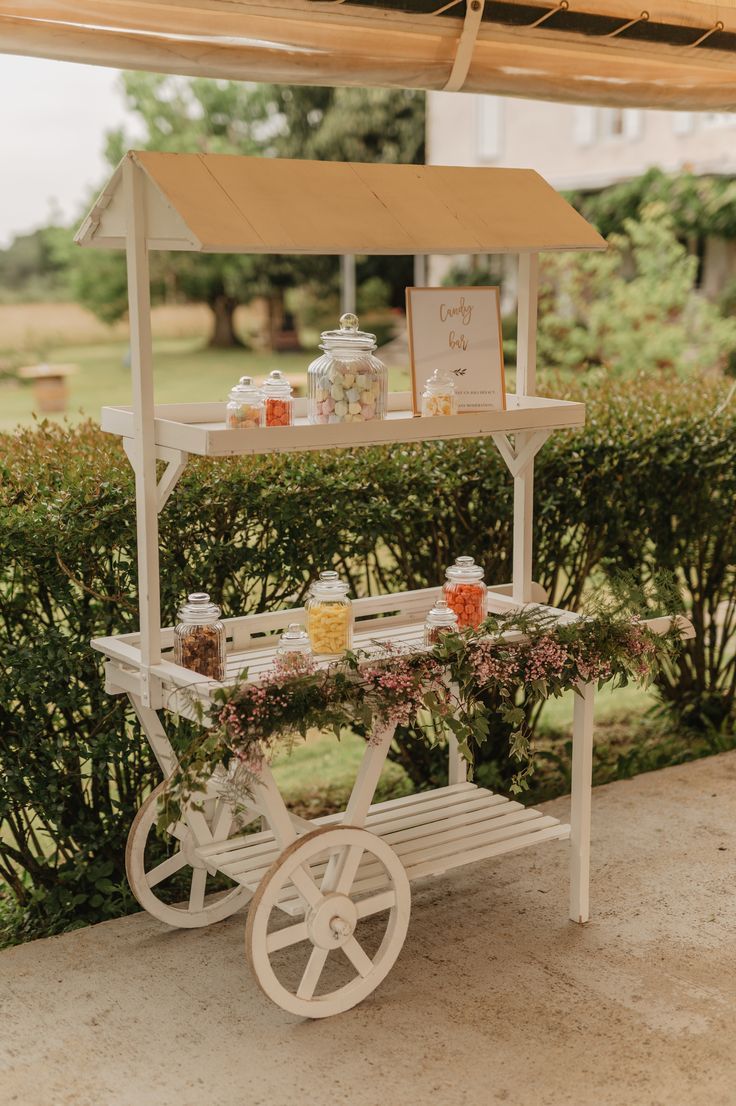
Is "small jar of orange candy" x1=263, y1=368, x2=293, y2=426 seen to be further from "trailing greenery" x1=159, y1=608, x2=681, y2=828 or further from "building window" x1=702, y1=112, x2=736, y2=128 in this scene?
"building window" x1=702, y1=112, x2=736, y2=128

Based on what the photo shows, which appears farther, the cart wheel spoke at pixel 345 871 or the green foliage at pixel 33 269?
the green foliage at pixel 33 269

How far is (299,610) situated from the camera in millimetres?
3395

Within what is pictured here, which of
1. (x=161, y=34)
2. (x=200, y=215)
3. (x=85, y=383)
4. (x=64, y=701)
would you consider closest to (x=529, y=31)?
(x=161, y=34)

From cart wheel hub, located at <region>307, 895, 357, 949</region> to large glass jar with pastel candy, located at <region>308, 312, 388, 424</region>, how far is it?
3.70ft

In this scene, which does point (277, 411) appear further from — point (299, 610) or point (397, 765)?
point (397, 765)

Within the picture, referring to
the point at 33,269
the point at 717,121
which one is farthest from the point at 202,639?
the point at 33,269

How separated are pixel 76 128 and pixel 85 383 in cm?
888

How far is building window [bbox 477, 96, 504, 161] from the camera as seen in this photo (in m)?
20.2

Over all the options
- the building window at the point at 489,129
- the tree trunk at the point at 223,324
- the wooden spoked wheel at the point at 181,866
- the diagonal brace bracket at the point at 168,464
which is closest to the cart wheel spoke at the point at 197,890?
the wooden spoked wheel at the point at 181,866

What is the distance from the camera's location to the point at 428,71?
144 inches

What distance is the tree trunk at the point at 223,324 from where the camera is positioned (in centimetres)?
3033

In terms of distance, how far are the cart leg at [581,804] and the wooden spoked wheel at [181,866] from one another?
34.8 inches

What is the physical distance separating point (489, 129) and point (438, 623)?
1881cm

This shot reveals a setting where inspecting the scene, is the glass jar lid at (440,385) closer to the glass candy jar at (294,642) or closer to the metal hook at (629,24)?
the glass candy jar at (294,642)
